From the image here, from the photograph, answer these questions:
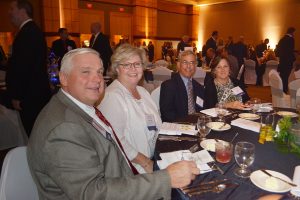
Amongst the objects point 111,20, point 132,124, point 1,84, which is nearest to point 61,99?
point 132,124

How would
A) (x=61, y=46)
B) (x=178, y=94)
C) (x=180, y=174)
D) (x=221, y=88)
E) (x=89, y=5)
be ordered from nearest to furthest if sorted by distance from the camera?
(x=180, y=174) → (x=178, y=94) → (x=221, y=88) → (x=61, y=46) → (x=89, y=5)

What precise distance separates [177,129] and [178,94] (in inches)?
35.9

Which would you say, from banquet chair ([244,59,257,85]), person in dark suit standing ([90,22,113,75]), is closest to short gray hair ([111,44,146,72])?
person in dark suit standing ([90,22,113,75])

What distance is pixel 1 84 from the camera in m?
4.04

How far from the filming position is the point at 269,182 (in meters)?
1.21

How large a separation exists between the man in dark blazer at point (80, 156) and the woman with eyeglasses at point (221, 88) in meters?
1.90

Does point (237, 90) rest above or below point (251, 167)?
above

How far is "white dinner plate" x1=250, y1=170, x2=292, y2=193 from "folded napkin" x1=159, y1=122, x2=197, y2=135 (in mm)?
660

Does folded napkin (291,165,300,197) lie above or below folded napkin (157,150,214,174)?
above

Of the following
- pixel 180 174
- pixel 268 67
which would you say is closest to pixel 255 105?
pixel 180 174

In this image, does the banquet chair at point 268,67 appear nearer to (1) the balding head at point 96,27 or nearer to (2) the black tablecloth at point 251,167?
(1) the balding head at point 96,27

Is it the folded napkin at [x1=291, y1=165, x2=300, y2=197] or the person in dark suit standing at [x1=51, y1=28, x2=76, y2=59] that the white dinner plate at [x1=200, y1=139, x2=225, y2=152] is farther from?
the person in dark suit standing at [x1=51, y1=28, x2=76, y2=59]

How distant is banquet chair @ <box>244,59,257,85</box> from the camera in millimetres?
9391

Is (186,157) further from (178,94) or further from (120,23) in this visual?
(120,23)
